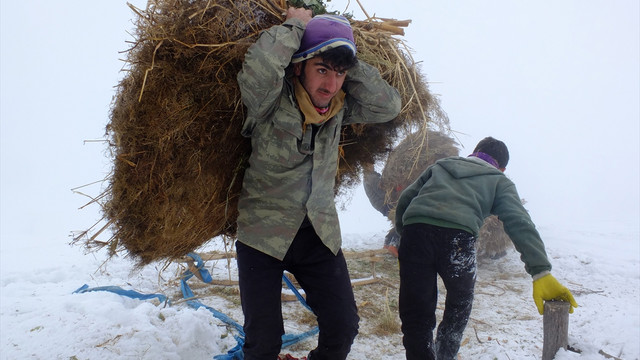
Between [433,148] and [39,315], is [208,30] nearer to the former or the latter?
[39,315]

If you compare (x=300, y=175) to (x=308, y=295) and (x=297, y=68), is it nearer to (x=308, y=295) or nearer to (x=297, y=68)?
(x=297, y=68)

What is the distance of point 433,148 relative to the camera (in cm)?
569

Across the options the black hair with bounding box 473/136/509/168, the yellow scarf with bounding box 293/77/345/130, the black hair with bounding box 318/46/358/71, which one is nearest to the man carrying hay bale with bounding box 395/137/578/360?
the black hair with bounding box 473/136/509/168

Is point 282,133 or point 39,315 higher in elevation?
point 282,133

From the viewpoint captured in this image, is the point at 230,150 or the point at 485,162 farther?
the point at 485,162

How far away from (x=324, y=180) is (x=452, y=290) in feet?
3.93

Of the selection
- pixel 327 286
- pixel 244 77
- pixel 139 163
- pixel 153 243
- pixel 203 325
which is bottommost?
pixel 203 325

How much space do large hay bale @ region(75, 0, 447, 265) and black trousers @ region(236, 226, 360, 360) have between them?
42 centimetres

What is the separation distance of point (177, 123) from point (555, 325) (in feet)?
8.03

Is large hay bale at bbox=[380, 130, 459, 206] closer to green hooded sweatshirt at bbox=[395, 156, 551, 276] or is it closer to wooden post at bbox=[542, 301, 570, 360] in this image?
green hooded sweatshirt at bbox=[395, 156, 551, 276]

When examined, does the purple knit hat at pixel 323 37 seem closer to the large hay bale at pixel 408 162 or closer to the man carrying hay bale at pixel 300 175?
the man carrying hay bale at pixel 300 175

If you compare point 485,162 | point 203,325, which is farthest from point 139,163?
point 485,162

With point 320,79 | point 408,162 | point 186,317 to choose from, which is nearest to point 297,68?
point 320,79

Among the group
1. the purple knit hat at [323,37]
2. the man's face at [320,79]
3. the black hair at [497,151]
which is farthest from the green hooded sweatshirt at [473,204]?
the purple knit hat at [323,37]
